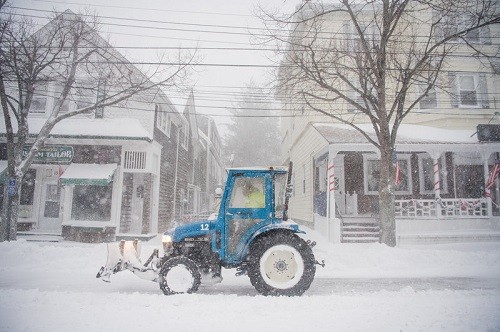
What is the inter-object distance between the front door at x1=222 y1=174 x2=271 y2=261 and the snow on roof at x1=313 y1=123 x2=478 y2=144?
7.27 m

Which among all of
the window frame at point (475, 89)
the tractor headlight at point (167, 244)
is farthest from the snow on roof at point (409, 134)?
the tractor headlight at point (167, 244)

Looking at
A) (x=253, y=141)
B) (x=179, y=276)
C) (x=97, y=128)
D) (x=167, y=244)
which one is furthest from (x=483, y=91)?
(x=253, y=141)

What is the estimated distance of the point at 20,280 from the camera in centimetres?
630

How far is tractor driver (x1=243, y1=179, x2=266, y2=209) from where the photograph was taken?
17.3ft

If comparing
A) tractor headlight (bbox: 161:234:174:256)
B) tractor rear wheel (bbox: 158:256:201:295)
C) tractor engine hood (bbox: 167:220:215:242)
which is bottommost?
tractor rear wheel (bbox: 158:256:201:295)

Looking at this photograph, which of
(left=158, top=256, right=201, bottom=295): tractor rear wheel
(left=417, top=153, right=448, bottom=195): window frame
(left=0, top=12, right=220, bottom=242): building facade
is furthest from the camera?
(left=417, top=153, right=448, bottom=195): window frame

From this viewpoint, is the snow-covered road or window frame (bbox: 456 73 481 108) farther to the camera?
window frame (bbox: 456 73 481 108)

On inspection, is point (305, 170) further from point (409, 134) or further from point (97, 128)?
point (97, 128)

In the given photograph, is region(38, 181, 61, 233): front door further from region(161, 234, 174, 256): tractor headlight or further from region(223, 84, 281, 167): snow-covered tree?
region(223, 84, 281, 167): snow-covered tree

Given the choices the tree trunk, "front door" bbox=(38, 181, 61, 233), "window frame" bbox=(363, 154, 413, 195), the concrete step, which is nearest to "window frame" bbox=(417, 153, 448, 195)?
"window frame" bbox=(363, 154, 413, 195)

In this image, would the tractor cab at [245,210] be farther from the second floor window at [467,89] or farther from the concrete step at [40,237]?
the second floor window at [467,89]

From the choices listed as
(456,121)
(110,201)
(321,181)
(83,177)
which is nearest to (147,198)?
(110,201)

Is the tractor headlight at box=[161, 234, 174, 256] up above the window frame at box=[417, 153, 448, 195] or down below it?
below

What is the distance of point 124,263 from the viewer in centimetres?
512
